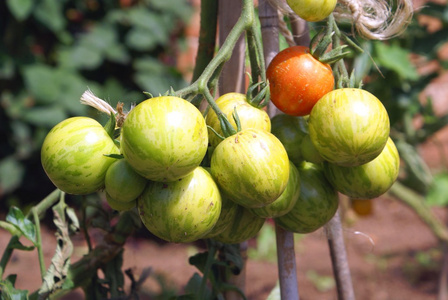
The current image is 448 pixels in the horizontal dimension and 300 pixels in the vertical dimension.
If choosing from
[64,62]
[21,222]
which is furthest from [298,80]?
[64,62]

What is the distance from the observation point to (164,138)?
0.59m

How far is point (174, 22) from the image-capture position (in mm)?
3281

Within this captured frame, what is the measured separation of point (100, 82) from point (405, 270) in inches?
85.4

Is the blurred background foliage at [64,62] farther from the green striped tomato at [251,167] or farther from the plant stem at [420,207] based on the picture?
the green striped tomato at [251,167]

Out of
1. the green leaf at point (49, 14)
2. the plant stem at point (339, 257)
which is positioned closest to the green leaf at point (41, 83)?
the green leaf at point (49, 14)

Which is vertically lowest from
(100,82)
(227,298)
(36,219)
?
(100,82)

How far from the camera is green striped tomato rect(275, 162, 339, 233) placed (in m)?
0.76

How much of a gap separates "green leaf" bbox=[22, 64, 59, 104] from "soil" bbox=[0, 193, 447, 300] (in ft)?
2.86

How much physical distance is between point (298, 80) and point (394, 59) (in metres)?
1.34

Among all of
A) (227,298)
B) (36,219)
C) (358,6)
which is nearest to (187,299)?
(227,298)

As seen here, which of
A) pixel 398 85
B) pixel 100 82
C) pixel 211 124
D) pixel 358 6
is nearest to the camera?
pixel 211 124

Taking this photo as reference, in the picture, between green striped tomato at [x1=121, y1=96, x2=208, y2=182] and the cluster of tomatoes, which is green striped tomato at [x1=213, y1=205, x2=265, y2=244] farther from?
green striped tomato at [x1=121, y1=96, x2=208, y2=182]

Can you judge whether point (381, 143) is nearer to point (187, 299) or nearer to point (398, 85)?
point (187, 299)

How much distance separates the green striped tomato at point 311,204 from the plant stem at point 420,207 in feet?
5.56
